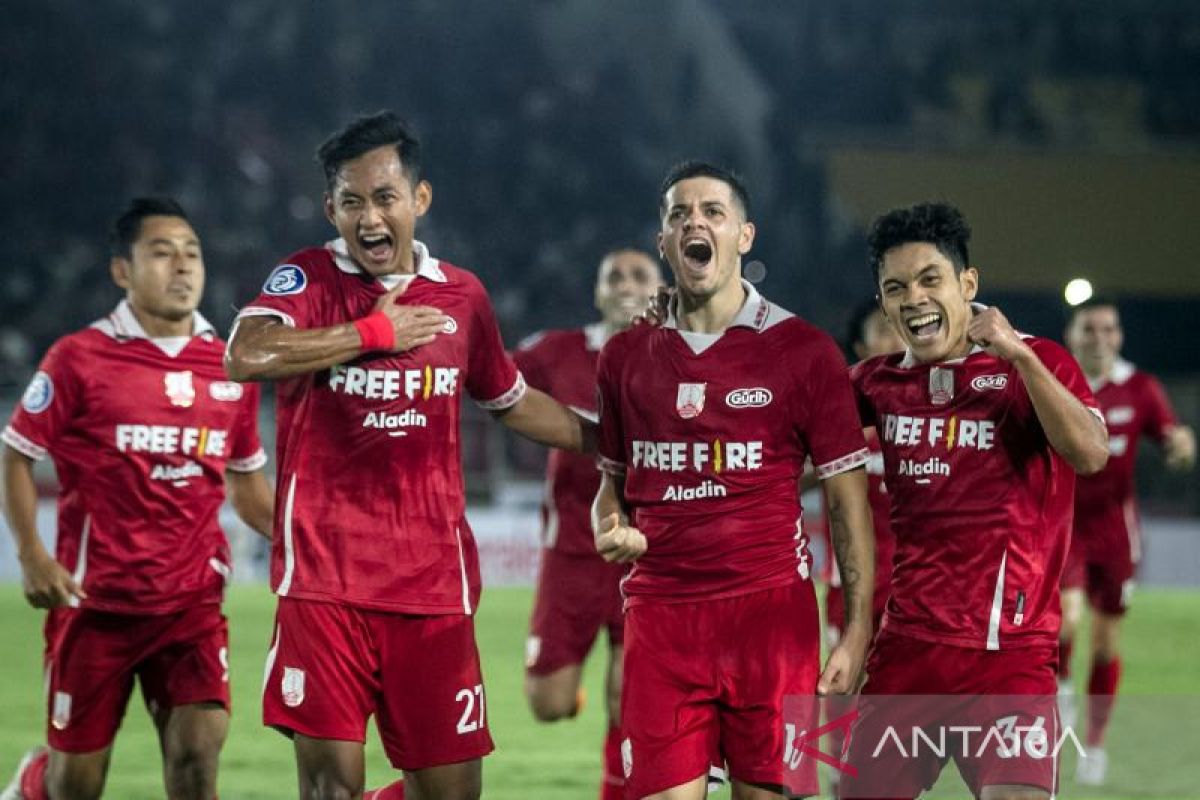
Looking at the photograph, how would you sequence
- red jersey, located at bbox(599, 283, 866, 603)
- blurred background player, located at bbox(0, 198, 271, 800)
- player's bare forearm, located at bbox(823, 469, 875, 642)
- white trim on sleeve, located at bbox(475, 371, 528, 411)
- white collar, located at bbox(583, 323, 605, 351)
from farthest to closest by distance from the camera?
white collar, located at bbox(583, 323, 605, 351) < blurred background player, located at bbox(0, 198, 271, 800) < white trim on sleeve, located at bbox(475, 371, 528, 411) < red jersey, located at bbox(599, 283, 866, 603) < player's bare forearm, located at bbox(823, 469, 875, 642)

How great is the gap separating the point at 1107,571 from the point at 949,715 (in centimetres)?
513

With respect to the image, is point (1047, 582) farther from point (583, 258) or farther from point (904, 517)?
point (583, 258)

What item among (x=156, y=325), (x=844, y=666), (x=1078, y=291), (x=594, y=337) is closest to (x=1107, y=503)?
(x=594, y=337)

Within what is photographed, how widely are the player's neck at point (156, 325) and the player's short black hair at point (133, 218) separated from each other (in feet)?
0.70

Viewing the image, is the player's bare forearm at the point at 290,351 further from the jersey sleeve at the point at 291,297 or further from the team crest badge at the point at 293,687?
the team crest badge at the point at 293,687

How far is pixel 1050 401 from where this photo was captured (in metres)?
4.36

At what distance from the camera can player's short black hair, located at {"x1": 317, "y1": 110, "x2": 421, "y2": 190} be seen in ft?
15.6

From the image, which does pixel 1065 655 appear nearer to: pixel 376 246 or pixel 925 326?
pixel 925 326

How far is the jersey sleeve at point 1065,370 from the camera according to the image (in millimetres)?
4578

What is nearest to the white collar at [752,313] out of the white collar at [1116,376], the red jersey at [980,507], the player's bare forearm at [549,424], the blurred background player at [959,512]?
the blurred background player at [959,512]

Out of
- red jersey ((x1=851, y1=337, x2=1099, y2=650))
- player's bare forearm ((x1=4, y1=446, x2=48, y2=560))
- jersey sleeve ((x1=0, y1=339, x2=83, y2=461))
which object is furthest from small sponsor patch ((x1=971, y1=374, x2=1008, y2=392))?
player's bare forearm ((x1=4, y1=446, x2=48, y2=560))

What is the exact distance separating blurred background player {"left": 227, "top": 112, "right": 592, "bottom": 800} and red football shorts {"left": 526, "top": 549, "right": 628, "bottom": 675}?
7.87 feet

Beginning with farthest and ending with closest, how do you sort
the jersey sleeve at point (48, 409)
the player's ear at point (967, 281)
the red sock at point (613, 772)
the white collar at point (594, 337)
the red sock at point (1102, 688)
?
the red sock at point (1102, 688) → the white collar at point (594, 337) → the red sock at point (613, 772) → the jersey sleeve at point (48, 409) → the player's ear at point (967, 281)

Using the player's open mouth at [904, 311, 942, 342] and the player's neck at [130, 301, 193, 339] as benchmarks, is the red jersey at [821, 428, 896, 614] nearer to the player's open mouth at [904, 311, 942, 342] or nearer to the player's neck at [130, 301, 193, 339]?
the player's open mouth at [904, 311, 942, 342]
